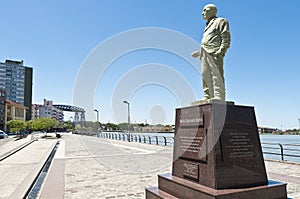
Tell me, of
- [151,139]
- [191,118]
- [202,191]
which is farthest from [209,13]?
[151,139]

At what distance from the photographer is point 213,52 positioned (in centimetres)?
526

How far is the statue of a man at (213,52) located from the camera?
519cm

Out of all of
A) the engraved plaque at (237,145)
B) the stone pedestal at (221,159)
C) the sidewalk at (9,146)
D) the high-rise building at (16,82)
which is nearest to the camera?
the stone pedestal at (221,159)

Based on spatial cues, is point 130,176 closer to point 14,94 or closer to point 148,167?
point 148,167

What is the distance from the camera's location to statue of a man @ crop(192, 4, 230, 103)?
5188 millimetres

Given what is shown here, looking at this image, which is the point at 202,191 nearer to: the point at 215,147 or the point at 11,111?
the point at 215,147

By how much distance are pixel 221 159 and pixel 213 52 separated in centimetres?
214

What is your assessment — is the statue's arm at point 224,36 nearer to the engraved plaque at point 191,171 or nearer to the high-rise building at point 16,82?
the engraved plaque at point 191,171

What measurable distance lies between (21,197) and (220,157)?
448cm

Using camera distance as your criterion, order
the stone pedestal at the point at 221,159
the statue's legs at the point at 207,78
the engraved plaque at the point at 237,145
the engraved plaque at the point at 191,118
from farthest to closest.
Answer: the statue's legs at the point at 207,78, the engraved plaque at the point at 191,118, the engraved plaque at the point at 237,145, the stone pedestal at the point at 221,159

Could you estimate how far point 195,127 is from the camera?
5.04 metres

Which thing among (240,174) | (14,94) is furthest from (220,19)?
(14,94)

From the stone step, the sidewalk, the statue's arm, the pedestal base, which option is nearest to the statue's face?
the statue's arm

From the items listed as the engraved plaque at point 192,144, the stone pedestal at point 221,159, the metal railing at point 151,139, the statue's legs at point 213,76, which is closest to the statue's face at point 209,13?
the statue's legs at point 213,76
